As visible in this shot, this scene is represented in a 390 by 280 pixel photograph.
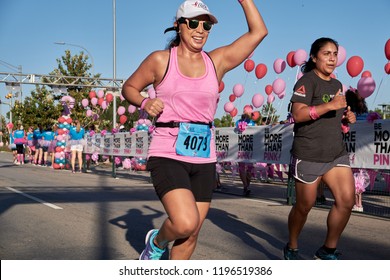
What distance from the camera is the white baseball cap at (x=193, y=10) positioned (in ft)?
12.2

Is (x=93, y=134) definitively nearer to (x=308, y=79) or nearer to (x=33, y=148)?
(x=33, y=148)

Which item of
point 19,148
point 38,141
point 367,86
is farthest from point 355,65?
point 19,148

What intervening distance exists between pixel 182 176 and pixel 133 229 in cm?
352

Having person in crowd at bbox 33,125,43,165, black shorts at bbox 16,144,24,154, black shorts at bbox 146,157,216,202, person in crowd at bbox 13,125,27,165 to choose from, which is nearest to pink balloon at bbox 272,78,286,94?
person in crowd at bbox 33,125,43,165

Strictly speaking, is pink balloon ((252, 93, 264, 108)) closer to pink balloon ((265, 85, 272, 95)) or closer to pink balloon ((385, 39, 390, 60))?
pink balloon ((265, 85, 272, 95))

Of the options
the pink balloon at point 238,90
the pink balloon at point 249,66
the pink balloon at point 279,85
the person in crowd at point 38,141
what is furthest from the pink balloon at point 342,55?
the person in crowd at point 38,141

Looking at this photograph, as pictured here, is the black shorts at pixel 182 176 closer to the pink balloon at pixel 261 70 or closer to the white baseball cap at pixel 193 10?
the white baseball cap at pixel 193 10

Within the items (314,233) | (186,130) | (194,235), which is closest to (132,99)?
(186,130)

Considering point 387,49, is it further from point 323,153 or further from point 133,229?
point 323,153

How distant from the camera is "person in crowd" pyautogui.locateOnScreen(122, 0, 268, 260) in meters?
3.58

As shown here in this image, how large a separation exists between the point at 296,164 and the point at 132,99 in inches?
62.8

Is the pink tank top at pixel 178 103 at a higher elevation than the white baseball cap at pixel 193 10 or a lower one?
lower

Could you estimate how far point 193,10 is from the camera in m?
3.73

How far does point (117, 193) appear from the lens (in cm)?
1196
